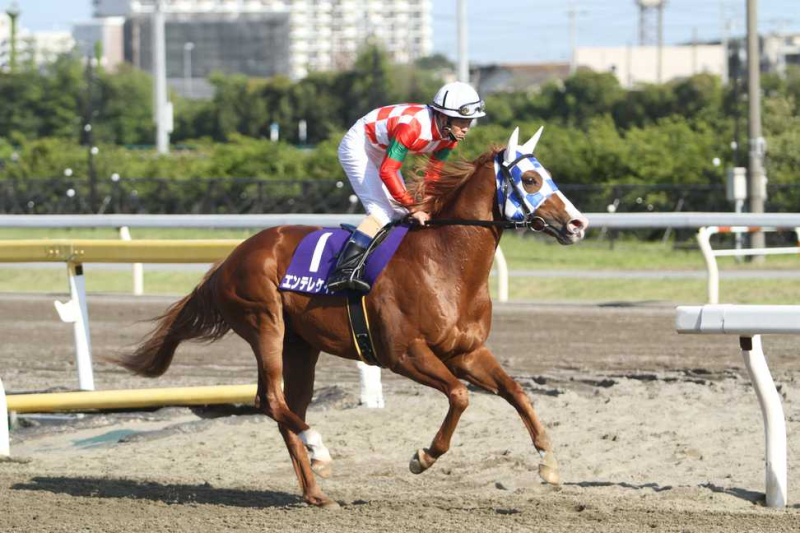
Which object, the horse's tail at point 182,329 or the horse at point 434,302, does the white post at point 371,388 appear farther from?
the horse at point 434,302

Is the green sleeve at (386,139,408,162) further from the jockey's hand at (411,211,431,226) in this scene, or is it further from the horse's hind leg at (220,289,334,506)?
the horse's hind leg at (220,289,334,506)

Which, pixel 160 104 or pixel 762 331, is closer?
pixel 762 331

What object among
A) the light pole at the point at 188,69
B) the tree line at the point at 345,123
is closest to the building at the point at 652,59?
the tree line at the point at 345,123

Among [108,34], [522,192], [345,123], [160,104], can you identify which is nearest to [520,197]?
[522,192]

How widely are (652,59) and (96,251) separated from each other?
87605mm

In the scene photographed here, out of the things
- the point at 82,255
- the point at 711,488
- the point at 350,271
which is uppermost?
the point at 350,271

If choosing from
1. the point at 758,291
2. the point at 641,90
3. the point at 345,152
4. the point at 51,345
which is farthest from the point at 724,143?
the point at 641,90

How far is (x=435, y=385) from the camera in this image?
5.42 metres

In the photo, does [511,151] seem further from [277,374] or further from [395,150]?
[277,374]

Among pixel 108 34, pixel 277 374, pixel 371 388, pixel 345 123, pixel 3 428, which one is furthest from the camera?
pixel 108 34

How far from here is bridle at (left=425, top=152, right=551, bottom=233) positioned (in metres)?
5.43

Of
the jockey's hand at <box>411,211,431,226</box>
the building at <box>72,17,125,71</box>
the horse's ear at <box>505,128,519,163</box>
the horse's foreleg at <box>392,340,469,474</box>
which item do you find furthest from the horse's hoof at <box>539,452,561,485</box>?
the building at <box>72,17,125,71</box>

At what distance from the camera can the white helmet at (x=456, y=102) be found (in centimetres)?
560

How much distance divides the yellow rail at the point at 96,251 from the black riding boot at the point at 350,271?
1901 millimetres
